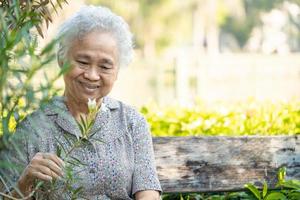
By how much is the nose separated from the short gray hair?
108 millimetres

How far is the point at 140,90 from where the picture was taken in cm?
1561

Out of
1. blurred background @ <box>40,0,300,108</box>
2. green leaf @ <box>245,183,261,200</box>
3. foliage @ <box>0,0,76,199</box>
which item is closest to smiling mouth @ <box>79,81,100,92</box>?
blurred background @ <box>40,0,300,108</box>

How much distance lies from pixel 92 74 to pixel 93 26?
191 millimetres

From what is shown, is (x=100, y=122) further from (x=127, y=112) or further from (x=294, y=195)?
(x=294, y=195)

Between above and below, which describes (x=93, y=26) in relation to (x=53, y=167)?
above

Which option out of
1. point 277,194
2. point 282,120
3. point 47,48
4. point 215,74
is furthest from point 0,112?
point 215,74

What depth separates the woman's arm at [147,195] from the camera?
A: 11.6 ft

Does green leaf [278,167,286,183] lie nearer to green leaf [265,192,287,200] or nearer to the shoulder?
green leaf [265,192,287,200]

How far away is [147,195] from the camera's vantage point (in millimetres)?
3553

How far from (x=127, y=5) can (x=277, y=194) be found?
47.4 metres

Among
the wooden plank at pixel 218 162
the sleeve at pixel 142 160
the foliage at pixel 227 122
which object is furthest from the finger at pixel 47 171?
the foliage at pixel 227 122

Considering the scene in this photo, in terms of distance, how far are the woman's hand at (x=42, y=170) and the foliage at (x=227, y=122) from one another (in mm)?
2515

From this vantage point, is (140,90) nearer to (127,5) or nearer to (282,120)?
(282,120)

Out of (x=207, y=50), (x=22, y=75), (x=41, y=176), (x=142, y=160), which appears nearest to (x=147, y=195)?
(x=142, y=160)
